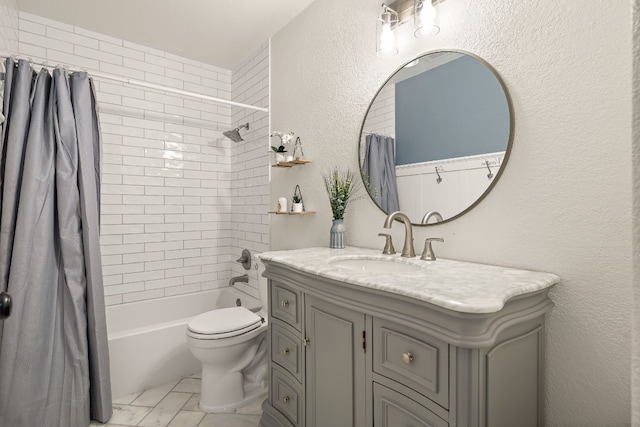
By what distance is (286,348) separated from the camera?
5.14ft

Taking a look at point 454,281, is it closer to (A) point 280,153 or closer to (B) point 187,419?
(A) point 280,153

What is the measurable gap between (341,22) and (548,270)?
1790mm

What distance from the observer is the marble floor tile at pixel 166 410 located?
1930mm

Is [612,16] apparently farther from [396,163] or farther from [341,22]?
[341,22]

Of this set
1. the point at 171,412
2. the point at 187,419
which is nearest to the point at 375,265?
the point at 187,419

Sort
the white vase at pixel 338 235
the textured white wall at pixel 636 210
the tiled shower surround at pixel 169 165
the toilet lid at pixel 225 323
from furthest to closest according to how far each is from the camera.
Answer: the tiled shower surround at pixel 169 165, the toilet lid at pixel 225 323, the white vase at pixel 338 235, the textured white wall at pixel 636 210

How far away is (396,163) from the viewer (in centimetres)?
171

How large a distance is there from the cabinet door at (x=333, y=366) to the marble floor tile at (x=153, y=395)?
134 cm

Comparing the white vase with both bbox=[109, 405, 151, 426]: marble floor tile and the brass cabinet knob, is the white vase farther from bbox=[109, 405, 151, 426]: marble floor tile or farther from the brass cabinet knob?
bbox=[109, 405, 151, 426]: marble floor tile

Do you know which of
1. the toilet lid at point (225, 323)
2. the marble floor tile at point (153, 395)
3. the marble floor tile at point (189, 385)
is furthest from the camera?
the marble floor tile at point (189, 385)

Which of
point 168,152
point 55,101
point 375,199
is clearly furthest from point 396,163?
point 168,152

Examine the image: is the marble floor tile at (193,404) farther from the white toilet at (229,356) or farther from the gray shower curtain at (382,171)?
the gray shower curtain at (382,171)

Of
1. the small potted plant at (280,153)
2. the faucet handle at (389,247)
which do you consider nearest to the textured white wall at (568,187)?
the faucet handle at (389,247)

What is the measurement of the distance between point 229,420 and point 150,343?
85 centimetres
